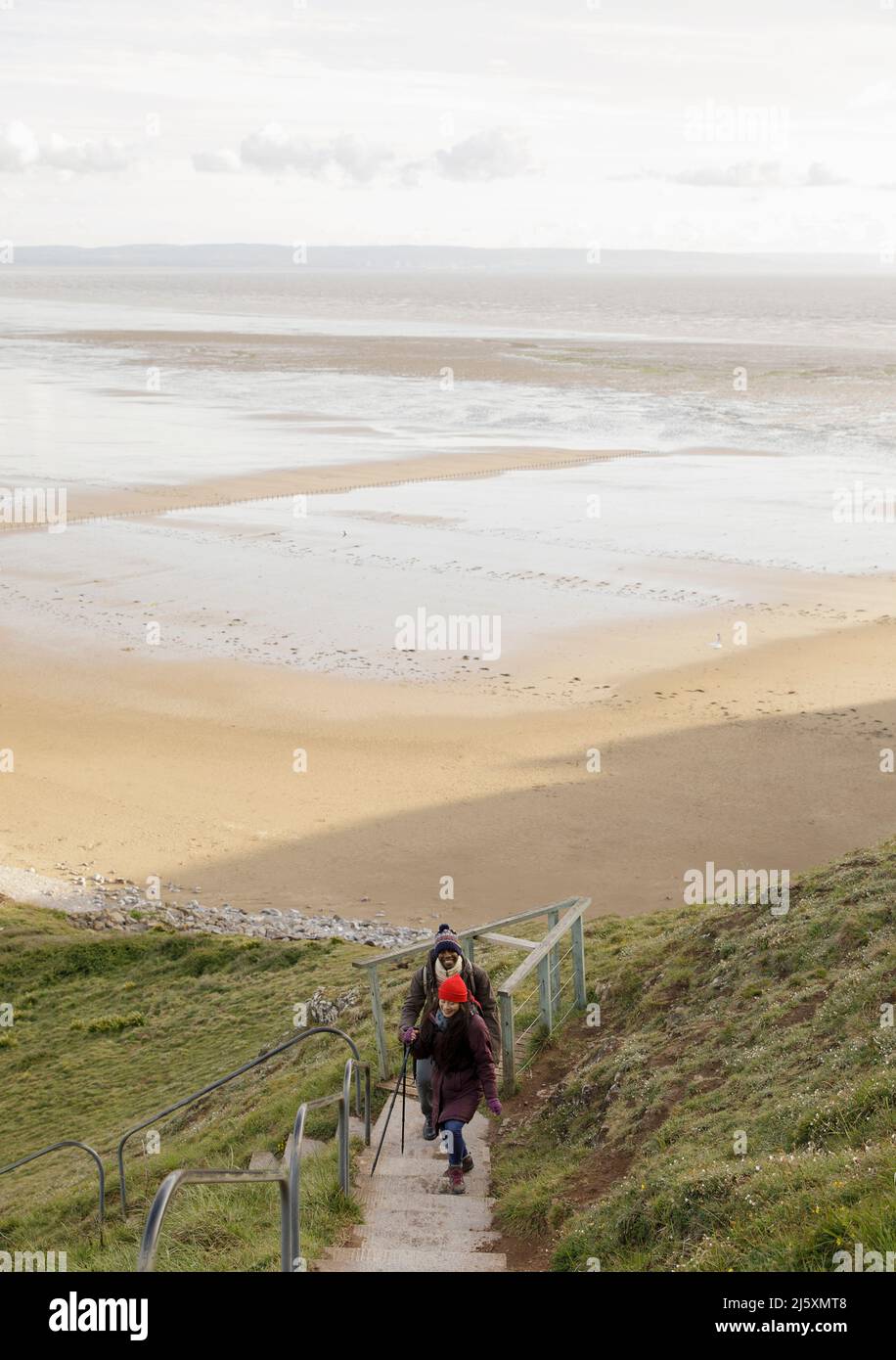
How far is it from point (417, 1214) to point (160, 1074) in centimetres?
731

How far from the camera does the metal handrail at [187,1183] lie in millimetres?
4645

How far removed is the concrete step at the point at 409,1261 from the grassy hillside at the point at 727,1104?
12.2 inches

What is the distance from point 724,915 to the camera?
11828 millimetres

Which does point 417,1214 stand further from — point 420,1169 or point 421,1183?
point 420,1169

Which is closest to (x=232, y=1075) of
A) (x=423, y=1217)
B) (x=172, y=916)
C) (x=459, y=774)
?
(x=423, y=1217)

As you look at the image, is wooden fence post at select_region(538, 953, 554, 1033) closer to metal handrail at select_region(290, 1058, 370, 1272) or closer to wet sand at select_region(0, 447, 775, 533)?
metal handrail at select_region(290, 1058, 370, 1272)

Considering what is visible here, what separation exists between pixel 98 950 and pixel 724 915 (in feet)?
30.8

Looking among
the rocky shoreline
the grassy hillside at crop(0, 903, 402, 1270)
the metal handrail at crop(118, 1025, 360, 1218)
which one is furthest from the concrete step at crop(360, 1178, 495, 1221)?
the rocky shoreline

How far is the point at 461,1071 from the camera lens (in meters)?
8.32

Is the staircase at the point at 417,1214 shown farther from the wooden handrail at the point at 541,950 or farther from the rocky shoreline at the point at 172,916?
the rocky shoreline at the point at 172,916

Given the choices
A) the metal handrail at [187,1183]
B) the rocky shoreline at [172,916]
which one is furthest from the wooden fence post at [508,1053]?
the rocky shoreline at [172,916]

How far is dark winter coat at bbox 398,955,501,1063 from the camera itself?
8438 mm

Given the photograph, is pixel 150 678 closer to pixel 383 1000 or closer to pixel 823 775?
pixel 823 775

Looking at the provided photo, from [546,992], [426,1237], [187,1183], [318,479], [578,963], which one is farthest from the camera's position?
[318,479]
